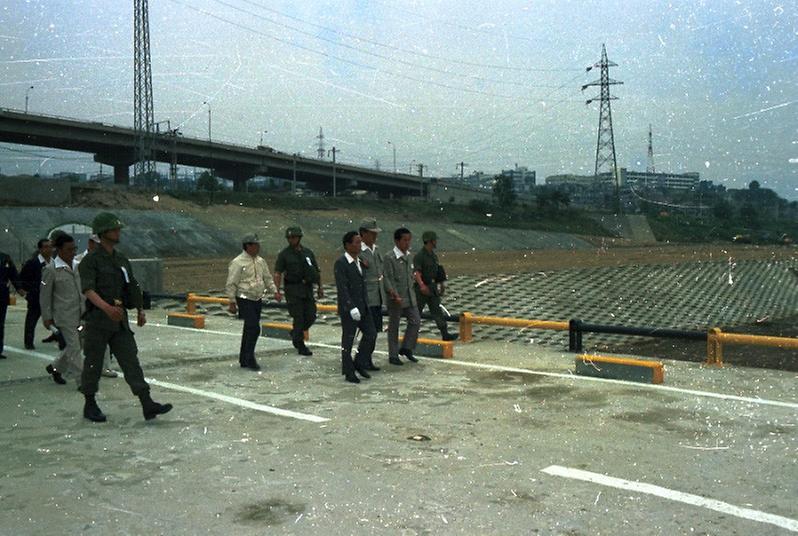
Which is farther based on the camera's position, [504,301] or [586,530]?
[504,301]

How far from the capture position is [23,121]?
5247 cm

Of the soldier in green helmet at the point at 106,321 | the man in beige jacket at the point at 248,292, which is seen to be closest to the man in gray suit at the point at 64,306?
the soldier in green helmet at the point at 106,321

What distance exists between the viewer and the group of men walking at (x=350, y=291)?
8.91m

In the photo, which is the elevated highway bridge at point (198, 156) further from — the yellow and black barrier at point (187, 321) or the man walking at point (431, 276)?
the man walking at point (431, 276)

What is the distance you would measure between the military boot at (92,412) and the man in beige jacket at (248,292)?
2.86m

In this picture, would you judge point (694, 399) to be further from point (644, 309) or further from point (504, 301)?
point (644, 309)

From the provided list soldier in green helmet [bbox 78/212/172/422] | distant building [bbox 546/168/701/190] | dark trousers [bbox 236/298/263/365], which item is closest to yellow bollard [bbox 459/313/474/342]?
dark trousers [bbox 236/298/263/365]

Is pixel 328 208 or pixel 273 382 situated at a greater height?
pixel 328 208

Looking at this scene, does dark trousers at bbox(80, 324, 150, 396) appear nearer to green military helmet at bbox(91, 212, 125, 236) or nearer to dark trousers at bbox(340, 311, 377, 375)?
green military helmet at bbox(91, 212, 125, 236)

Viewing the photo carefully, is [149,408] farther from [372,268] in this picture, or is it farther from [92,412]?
[372,268]

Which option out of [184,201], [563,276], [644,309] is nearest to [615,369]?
[644,309]

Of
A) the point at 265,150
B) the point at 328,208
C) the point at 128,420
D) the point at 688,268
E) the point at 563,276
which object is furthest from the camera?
the point at 265,150

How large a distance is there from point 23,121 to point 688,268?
43637 mm

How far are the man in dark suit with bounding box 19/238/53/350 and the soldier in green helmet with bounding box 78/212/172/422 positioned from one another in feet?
16.5
